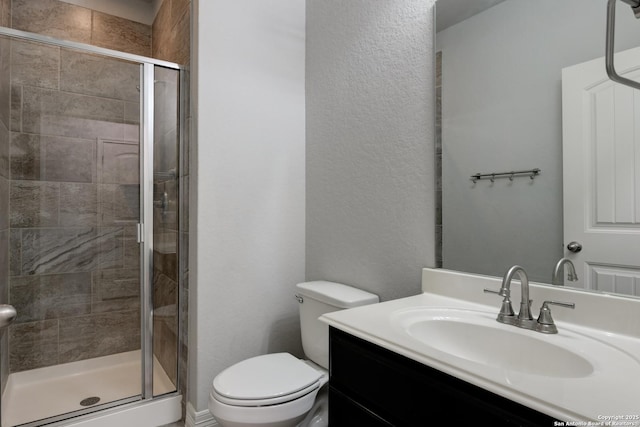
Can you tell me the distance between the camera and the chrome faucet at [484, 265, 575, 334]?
97 cm

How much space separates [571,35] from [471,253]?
2.47 feet

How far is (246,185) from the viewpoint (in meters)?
1.93

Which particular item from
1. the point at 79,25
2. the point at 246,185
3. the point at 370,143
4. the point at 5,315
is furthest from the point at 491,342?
the point at 79,25

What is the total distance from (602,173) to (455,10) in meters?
0.83

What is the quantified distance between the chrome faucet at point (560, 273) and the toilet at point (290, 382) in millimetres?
724

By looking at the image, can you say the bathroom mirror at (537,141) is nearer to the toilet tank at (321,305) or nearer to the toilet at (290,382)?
the toilet tank at (321,305)

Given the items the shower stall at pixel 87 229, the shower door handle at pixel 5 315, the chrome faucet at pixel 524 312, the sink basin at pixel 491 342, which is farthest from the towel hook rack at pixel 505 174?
the shower stall at pixel 87 229

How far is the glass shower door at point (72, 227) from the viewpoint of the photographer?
2.01 m

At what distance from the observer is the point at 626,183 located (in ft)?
3.11

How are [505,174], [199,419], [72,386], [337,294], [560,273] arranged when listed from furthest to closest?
[72,386]
[199,419]
[337,294]
[505,174]
[560,273]

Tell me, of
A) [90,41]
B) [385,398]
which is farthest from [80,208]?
[385,398]

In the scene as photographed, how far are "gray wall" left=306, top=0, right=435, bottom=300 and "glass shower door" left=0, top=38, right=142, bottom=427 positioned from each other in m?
1.01

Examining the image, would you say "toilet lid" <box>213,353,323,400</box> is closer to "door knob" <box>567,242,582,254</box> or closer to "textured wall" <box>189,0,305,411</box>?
"textured wall" <box>189,0,305,411</box>

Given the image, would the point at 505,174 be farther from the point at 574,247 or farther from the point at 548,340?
the point at 548,340
